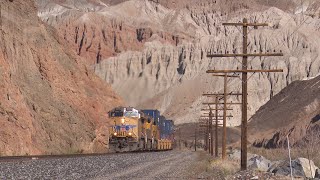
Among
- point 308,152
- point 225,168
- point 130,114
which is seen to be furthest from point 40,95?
point 308,152

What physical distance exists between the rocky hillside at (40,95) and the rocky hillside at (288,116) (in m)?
48.1

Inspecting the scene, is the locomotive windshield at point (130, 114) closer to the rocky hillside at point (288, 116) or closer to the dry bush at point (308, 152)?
the dry bush at point (308, 152)

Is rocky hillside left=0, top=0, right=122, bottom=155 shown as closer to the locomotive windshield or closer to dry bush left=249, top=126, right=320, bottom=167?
the locomotive windshield

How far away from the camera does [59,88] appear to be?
6744 centimetres

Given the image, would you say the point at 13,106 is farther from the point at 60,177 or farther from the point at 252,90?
the point at 252,90

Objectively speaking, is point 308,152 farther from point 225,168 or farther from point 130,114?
point 130,114

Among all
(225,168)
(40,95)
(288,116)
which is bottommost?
(225,168)

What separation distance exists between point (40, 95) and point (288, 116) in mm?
92217

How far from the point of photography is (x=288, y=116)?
142000 millimetres

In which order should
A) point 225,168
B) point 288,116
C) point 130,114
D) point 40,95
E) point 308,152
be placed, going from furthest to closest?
point 288,116 < point 40,95 < point 130,114 < point 225,168 < point 308,152

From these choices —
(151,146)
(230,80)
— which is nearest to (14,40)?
(151,146)

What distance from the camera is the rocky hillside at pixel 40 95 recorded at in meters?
51.2

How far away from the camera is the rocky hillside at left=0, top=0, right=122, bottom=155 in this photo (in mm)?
51156

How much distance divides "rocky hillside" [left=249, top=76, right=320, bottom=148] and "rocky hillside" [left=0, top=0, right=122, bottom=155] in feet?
158
